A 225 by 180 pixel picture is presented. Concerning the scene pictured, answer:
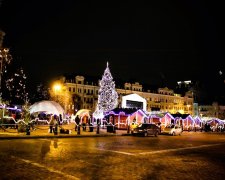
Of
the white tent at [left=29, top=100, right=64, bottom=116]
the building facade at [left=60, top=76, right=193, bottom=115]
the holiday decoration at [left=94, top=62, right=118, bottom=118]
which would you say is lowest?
the white tent at [left=29, top=100, right=64, bottom=116]

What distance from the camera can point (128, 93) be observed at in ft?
339

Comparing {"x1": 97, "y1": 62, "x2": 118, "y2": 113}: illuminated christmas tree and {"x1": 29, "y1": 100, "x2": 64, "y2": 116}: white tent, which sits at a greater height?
{"x1": 97, "y1": 62, "x2": 118, "y2": 113}: illuminated christmas tree

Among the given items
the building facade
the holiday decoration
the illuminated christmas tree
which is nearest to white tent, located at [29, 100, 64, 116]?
the holiday decoration

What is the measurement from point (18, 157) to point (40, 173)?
3.57m

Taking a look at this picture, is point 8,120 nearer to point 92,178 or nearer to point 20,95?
point 20,95

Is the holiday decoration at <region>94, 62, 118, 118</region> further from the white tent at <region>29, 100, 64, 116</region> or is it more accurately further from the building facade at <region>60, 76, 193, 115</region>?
the white tent at <region>29, 100, 64, 116</region>

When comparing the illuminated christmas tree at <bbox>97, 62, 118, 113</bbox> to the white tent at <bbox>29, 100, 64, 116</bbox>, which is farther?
the illuminated christmas tree at <bbox>97, 62, 118, 113</bbox>

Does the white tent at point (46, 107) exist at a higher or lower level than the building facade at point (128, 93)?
lower

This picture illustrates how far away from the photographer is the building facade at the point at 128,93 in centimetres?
9062

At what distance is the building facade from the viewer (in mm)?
90625

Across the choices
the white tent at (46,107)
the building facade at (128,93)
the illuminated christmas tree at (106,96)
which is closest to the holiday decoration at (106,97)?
the illuminated christmas tree at (106,96)

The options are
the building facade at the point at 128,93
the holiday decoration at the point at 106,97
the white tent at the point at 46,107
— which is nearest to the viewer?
the white tent at the point at 46,107

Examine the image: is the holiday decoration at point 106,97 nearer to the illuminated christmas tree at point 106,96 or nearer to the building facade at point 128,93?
the illuminated christmas tree at point 106,96

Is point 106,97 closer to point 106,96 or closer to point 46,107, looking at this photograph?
point 106,96
